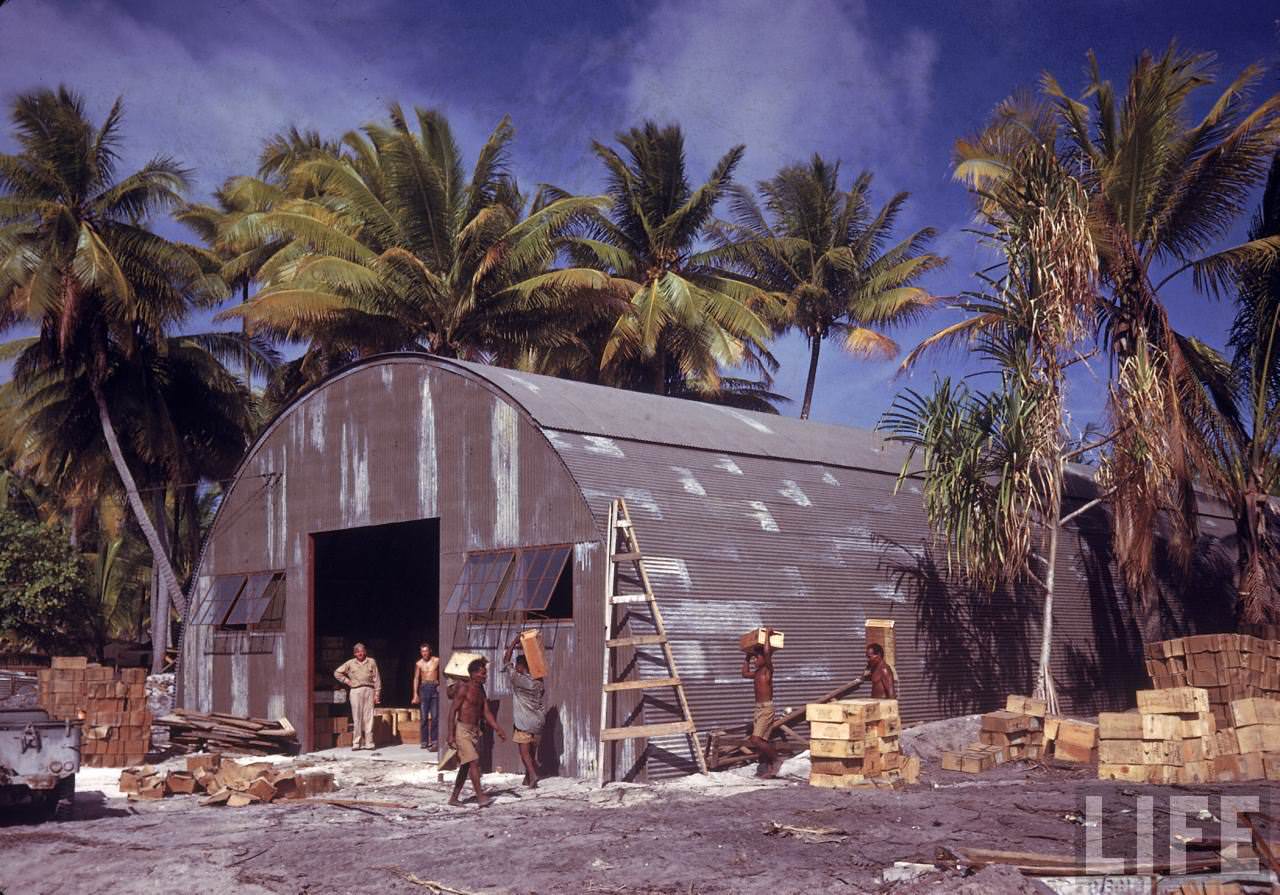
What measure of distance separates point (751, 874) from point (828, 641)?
7.85 m

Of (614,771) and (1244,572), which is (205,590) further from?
(1244,572)

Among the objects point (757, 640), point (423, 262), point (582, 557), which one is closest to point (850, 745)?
point (757, 640)

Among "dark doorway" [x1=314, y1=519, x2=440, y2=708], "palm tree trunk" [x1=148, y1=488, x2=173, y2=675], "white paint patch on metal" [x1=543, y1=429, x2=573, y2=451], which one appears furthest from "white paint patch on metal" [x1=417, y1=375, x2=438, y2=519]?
"palm tree trunk" [x1=148, y1=488, x2=173, y2=675]

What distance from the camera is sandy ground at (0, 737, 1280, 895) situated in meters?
9.85

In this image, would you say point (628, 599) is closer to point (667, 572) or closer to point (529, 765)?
point (667, 572)

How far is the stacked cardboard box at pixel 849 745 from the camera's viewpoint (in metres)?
13.7

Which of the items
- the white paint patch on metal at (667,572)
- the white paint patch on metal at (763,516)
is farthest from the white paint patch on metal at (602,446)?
the white paint patch on metal at (763,516)

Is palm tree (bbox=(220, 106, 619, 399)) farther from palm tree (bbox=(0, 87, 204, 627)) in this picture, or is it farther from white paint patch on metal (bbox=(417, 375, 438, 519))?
white paint patch on metal (bbox=(417, 375, 438, 519))

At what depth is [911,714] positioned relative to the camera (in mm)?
17953

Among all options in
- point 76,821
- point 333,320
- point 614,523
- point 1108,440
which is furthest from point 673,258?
point 76,821

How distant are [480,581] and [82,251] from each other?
55.1ft

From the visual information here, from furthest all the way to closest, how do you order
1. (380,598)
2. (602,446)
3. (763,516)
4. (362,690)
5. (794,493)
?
(380,598) < (362,690) < (794,493) < (763,516) < (602,446)

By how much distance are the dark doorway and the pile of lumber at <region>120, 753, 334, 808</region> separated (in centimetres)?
538

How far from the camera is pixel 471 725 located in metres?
14.4
